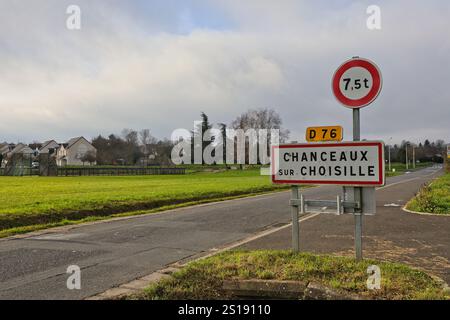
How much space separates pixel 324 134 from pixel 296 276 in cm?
202

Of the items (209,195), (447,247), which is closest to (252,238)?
(447,247)

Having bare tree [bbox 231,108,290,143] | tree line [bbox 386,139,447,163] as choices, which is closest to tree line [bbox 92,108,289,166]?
bare tree [bbox 231,108,290,143]

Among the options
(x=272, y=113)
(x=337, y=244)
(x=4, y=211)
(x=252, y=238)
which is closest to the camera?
(x=337, y=244)

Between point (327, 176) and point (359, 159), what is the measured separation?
Answer: 49 cm

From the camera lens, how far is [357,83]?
532 centimetres

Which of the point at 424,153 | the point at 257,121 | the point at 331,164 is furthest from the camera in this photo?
the point at 424,153

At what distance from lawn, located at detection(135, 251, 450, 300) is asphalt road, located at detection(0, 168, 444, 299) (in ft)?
2.37

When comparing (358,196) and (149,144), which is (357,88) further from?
(149,144)

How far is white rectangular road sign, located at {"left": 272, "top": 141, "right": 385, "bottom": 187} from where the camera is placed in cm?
525

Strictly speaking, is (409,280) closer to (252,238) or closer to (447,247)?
(447,247)

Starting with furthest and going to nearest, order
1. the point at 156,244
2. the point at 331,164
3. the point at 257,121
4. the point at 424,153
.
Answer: the point at 424,153 < the point at 257,121 < the point at 156,244 < the point at 331,164

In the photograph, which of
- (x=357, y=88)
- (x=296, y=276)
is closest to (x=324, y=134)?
(x=357, y=88)
